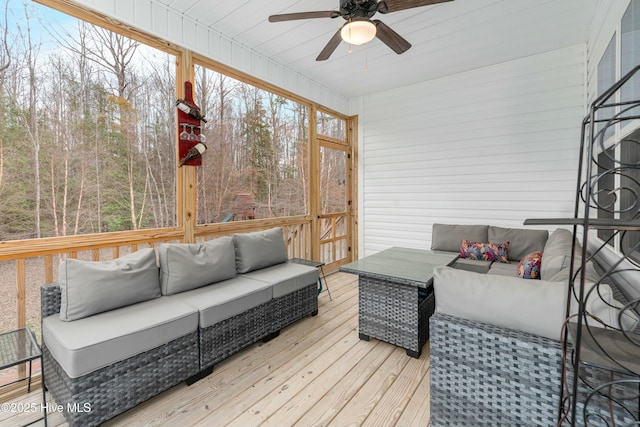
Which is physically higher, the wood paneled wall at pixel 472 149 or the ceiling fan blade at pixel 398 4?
the ceiling fan blade at pixel 398 4

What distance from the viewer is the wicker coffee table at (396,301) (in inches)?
97.6

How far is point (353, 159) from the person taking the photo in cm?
554

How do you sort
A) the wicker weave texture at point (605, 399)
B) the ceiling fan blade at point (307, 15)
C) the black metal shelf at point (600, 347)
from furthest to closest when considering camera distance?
the ceiling fan blade at point (307, 15), the wicker weave texture at point (605, 399), the black metal shelf at point (600, 347)

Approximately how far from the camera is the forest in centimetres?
211

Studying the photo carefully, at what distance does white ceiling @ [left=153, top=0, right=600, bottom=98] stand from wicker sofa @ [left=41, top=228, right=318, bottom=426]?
222cm

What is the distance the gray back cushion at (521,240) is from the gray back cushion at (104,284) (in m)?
3.84

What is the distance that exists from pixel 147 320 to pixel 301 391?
1.15 m

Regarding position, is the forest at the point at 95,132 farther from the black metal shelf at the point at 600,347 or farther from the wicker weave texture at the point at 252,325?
the black metal shelf at the point at 600,347

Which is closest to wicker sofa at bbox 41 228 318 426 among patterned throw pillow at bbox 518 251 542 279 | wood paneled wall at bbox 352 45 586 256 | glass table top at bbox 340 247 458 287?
glass table top at bbox 340 247 458 287

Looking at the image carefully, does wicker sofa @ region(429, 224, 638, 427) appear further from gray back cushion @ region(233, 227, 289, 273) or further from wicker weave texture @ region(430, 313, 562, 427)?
gray back cushion @ region(233, 227, 289, 273)

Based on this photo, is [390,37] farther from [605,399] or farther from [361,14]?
[605,399]

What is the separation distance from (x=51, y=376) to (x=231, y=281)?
4.31 ft

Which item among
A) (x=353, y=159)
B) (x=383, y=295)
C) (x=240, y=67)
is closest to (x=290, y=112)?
(x=240, y=67)

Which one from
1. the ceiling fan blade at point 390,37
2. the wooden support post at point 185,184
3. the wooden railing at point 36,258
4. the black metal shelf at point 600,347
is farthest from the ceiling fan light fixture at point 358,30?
the wooden railing at point 36,258
